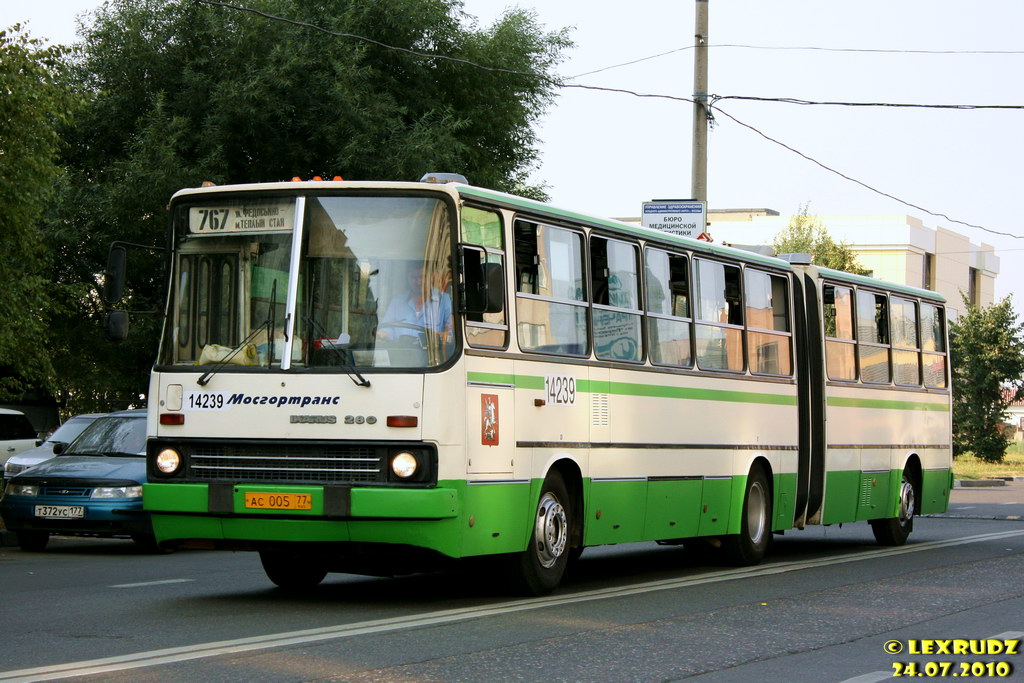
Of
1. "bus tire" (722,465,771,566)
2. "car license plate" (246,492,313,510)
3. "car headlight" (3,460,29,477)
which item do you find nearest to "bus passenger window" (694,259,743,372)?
"bus tire" (722,465,771,566)

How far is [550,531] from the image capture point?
39.9ft

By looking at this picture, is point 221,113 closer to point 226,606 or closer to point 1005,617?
point 226,606

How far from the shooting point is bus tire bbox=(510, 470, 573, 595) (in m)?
11.9

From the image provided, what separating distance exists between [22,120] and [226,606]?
955 centimetres

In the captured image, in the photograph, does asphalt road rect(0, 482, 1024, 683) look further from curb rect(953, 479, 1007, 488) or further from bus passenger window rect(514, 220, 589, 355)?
curb rect(953, 479, 1007, 488)

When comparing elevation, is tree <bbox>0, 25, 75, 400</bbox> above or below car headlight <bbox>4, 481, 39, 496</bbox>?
above

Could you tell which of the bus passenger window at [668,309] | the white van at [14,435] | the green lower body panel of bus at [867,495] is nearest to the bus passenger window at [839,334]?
the green lower body panel of bus at [867,495]

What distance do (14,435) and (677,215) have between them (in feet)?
41.4

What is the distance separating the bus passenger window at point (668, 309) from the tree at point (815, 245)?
1687 inches

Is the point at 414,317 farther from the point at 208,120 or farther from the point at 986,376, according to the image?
the point at 986,376

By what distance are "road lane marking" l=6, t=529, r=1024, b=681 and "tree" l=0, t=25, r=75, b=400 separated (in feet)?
32.1

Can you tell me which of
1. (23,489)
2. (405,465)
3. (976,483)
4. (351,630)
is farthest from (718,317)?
(976,483)

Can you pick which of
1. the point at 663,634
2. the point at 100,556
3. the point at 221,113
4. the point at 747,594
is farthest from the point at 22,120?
the point at 663,634

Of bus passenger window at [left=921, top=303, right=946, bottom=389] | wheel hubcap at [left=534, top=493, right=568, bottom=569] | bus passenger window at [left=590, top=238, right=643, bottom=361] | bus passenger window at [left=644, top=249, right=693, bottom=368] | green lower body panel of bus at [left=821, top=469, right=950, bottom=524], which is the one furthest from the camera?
bus passenger window at [left=921, top=303, right=946, bottom=389]
